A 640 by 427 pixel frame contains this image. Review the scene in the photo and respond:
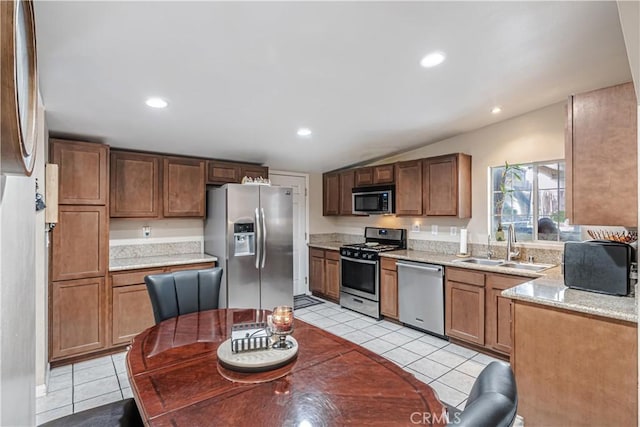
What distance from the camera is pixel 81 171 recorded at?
307 cm

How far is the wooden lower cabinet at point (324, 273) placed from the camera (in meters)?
4.92

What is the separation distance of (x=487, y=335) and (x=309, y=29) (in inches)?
122

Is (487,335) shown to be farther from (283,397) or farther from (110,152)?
(110,152)

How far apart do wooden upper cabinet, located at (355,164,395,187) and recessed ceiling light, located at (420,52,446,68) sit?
7.14 feet

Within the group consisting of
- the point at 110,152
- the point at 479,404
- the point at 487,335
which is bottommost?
the point at 487,335

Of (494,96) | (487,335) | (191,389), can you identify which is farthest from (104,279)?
(494,96)

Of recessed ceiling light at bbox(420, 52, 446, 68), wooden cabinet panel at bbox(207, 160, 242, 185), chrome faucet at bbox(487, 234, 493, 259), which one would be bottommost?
chrome faucet at bbox(487, 234, 493, 259)

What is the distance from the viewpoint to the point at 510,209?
3.71m

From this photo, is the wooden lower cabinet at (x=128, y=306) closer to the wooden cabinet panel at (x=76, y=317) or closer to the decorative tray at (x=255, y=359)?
the wooden cabinet panel at (x=76, y=317)

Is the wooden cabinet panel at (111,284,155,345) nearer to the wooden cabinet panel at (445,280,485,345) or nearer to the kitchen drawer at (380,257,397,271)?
the kitchen drawer at (380,257,397,271)

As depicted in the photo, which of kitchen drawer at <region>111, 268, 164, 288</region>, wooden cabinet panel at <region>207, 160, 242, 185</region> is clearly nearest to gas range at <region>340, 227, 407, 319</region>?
wooden cabinet panel at <region>207, 160, 242, 185</region>

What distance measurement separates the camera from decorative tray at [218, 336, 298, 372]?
1319 millimetres

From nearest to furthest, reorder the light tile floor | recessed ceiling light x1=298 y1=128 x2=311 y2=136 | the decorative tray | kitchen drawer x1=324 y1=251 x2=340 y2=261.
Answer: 1. the decorative tray
2. the light tile floor
3. recessed ceiling light x1=298 y1=128 x2=311 y2=136
4. kitchen drawer x1=324 y1=251 x2=340 y2=261

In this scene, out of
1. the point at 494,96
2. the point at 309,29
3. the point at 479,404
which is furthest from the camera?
the point at 494,96
